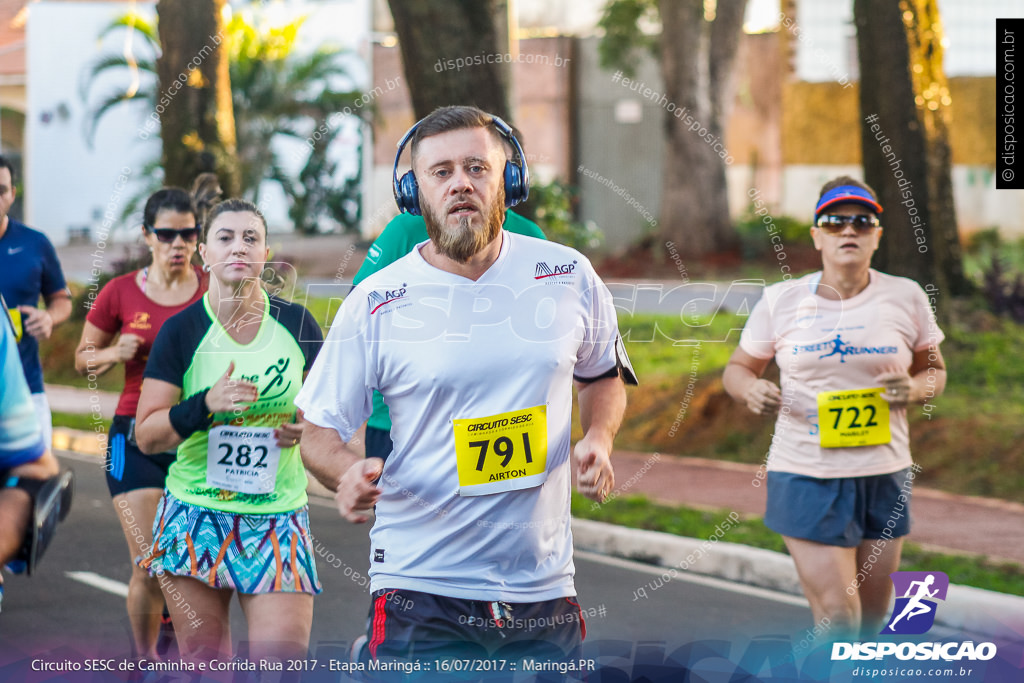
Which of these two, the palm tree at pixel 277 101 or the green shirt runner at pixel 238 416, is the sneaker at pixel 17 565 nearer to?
the green shirt runner at pixel 238 416

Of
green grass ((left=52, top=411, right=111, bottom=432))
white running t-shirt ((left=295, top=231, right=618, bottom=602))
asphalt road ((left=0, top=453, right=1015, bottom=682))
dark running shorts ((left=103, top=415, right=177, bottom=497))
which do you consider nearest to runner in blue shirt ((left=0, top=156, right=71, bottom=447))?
dark running shorts ((left=103, top=415, right=177, bottom=497))

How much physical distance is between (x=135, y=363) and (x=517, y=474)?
2.73m

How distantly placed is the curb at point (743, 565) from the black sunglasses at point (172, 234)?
106 inches

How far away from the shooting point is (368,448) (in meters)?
4.15

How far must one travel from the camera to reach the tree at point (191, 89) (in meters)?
13.6

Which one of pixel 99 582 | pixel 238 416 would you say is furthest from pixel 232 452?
pixel 99 582

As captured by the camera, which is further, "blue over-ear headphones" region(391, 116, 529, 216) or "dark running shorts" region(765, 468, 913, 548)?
"dark running shorts" region(765, 468, 913, 548)

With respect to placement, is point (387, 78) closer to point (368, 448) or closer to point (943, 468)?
point (943, 468)

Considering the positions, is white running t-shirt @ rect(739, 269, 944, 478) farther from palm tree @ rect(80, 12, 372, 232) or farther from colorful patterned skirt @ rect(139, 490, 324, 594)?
palm tree @ rect(80, 12, 372, 232)

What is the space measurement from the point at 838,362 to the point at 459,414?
7.13 feet

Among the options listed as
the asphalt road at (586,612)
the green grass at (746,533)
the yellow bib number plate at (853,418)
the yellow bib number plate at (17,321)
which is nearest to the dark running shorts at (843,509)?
the yellow bib number plate at (853,418)

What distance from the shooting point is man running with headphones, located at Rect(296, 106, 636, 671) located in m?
3.28

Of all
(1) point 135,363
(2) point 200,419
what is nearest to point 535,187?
(1) point 135,363

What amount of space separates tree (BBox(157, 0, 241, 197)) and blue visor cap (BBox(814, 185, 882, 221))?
30.1 feet
